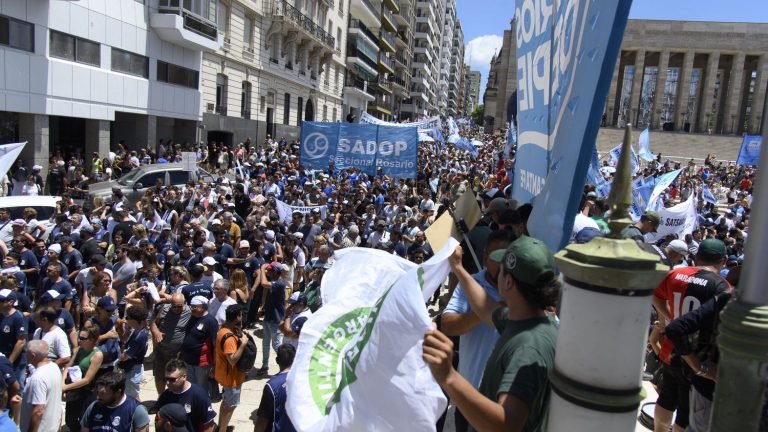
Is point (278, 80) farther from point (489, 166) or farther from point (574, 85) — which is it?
point (574, 85)

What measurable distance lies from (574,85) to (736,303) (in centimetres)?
105

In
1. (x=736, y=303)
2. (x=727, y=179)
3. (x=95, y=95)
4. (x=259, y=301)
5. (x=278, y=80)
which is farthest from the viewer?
(x=278, y=80)

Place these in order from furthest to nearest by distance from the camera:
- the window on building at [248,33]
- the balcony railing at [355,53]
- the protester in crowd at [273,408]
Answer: the balcony railing at [355,53] < the window on building at [248,33] < the protester in crowd at [273,408]

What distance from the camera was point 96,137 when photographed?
23172 millimetres

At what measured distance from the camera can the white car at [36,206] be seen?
11.1 metres

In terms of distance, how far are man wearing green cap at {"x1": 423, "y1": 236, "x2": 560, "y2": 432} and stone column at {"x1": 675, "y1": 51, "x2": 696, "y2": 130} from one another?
2720 inches

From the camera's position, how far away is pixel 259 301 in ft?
31.8

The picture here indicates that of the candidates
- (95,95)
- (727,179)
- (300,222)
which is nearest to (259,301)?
(300,222)

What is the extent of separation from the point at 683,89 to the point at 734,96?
5229 mm

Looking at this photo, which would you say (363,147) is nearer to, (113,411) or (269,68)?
(113,411)

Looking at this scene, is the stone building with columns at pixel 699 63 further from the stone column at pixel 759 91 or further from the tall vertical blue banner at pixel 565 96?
the tall vertical blue banner at pixel 565 96

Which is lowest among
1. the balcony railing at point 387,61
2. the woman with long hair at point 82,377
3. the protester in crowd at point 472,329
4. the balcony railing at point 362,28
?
the woman with long hair at point 82,377

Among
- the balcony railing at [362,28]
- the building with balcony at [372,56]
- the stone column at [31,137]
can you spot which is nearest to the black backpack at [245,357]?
the stone column at [31,137]

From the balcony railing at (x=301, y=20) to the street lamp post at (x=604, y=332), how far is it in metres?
37.0
